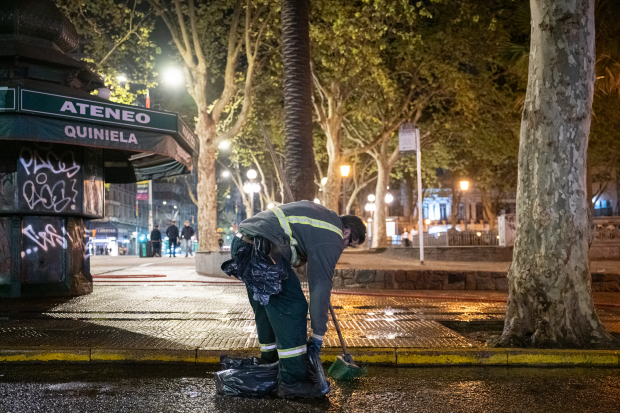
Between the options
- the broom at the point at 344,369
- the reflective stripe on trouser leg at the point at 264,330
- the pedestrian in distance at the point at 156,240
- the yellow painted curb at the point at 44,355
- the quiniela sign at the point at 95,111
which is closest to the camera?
the reflective stripe on trouser leg at the point at 264,330

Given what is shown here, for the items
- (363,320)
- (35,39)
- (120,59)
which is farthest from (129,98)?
(363,320)

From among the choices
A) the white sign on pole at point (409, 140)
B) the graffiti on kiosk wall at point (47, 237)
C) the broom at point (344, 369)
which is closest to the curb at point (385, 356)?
the broom at point (344, 369)

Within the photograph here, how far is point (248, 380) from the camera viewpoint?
4.16 metres

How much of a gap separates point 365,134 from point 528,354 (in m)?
28.7

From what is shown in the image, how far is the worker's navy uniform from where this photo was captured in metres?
3.88

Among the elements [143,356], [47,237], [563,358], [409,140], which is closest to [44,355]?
[143,356]

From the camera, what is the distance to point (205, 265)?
15.1 m

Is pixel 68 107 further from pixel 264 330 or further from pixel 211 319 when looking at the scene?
pixel 264 330

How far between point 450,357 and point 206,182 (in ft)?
48.7

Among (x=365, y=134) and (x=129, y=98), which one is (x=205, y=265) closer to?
(x=129, y=98)

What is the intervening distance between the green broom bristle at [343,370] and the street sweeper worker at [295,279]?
52 cm

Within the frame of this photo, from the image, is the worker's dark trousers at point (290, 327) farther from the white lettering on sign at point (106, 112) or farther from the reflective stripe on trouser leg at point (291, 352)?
the white lettering on sign at point (106, 112)

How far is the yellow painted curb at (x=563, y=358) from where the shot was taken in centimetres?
532

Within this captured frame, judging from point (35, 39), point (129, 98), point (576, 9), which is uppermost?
point (129, 98)
